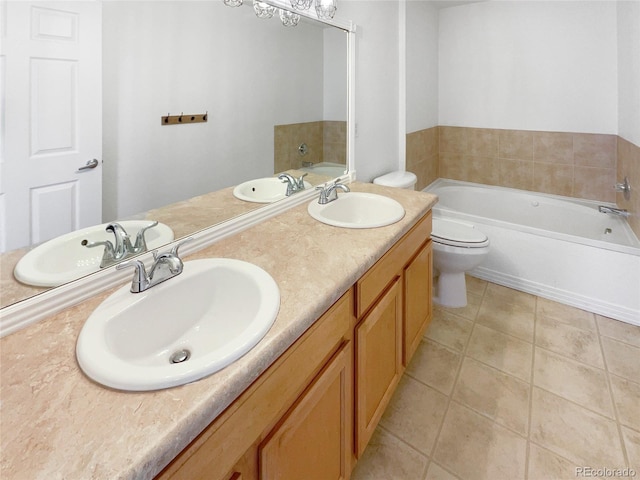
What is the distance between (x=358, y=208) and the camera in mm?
1772

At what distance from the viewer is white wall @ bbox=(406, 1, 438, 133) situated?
281 centimetres

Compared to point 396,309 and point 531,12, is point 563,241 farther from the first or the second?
point 531,12

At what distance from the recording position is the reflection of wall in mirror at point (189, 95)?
0.95 metres

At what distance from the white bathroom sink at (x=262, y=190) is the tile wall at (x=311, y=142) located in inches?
2.7

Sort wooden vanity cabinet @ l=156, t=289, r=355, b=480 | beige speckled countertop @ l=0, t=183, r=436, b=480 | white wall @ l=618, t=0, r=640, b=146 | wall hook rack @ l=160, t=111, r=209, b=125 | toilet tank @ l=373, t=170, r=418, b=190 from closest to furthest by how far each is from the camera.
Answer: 1. beige speckled countertop @ l=0, t=183, r=436, b=480
2. wooden vanity cabinet @ l=156, t=289, r=355, b=480
3. wall hook rack @ l=160, t=111, r=209, b=125
4. white wall @ l=618, t=0, r=640, b=146
5. toilet tank @ l=373, t=170, r=418, b=190

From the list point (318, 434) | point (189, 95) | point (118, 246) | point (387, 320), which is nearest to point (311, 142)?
point (189, 95)

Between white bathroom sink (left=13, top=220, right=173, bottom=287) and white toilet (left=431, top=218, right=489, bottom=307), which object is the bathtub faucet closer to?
white toilet (left=431, top=218, right=489, bottom=307)

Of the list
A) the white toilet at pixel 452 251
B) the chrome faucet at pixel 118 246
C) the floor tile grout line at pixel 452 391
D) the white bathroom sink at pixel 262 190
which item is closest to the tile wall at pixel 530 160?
the white toilet at pixel 452 251

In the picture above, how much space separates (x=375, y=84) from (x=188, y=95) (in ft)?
5.33

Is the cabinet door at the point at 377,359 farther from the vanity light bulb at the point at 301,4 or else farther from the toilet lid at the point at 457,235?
the vanity light bulb at the point at 301,4

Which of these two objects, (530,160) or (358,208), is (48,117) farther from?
(530,160)

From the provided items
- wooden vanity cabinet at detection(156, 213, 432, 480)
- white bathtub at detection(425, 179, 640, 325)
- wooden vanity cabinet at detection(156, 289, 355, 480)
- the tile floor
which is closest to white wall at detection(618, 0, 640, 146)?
white bathtub at detection(425, 179, 640, 325)

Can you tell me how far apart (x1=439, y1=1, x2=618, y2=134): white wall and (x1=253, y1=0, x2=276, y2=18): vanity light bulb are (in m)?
2.54

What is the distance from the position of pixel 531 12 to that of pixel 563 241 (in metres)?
1.99
